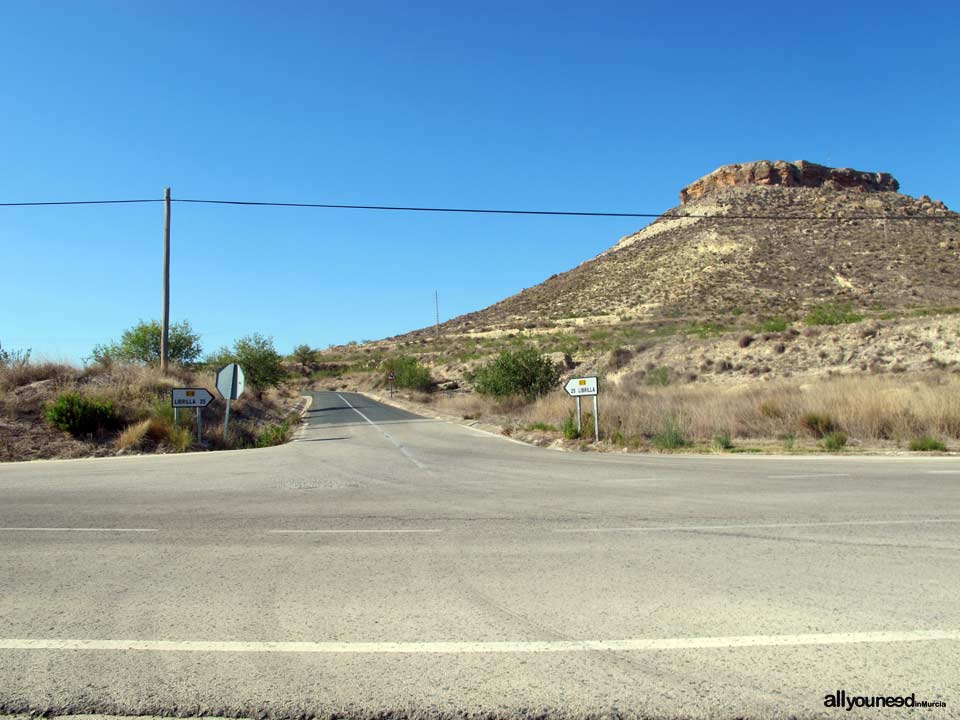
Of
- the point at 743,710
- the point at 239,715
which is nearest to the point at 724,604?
the point at 743,710

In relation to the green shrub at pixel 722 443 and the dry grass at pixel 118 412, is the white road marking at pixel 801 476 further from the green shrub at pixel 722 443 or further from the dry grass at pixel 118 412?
the dry grass at pixel 118 412

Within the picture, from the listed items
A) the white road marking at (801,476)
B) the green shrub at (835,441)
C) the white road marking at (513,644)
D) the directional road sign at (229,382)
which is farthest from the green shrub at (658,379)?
the white road marking at (513,644)

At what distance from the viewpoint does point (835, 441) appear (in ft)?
54.2

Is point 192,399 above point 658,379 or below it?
below

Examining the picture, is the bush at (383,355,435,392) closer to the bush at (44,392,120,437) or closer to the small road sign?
the small road sign

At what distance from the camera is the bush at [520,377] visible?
118ft

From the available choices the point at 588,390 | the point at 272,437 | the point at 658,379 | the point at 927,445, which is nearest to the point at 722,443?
the point at 588,390

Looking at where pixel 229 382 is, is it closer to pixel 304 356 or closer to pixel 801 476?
pixel 801 476

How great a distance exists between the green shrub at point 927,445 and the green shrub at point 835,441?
139 cm

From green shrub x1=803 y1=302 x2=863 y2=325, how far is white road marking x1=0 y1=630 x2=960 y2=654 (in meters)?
44.7

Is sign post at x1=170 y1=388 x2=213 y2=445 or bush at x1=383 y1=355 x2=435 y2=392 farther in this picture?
bush at x1=383 y1=355 x2=435 y2=392

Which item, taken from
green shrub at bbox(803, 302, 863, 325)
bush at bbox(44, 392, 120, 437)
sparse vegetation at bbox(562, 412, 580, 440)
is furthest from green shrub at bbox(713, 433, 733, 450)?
green shrub at bbox(803, 302, 863, 325)

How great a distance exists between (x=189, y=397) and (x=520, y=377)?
19.3 m

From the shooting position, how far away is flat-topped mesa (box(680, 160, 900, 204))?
311 ft
